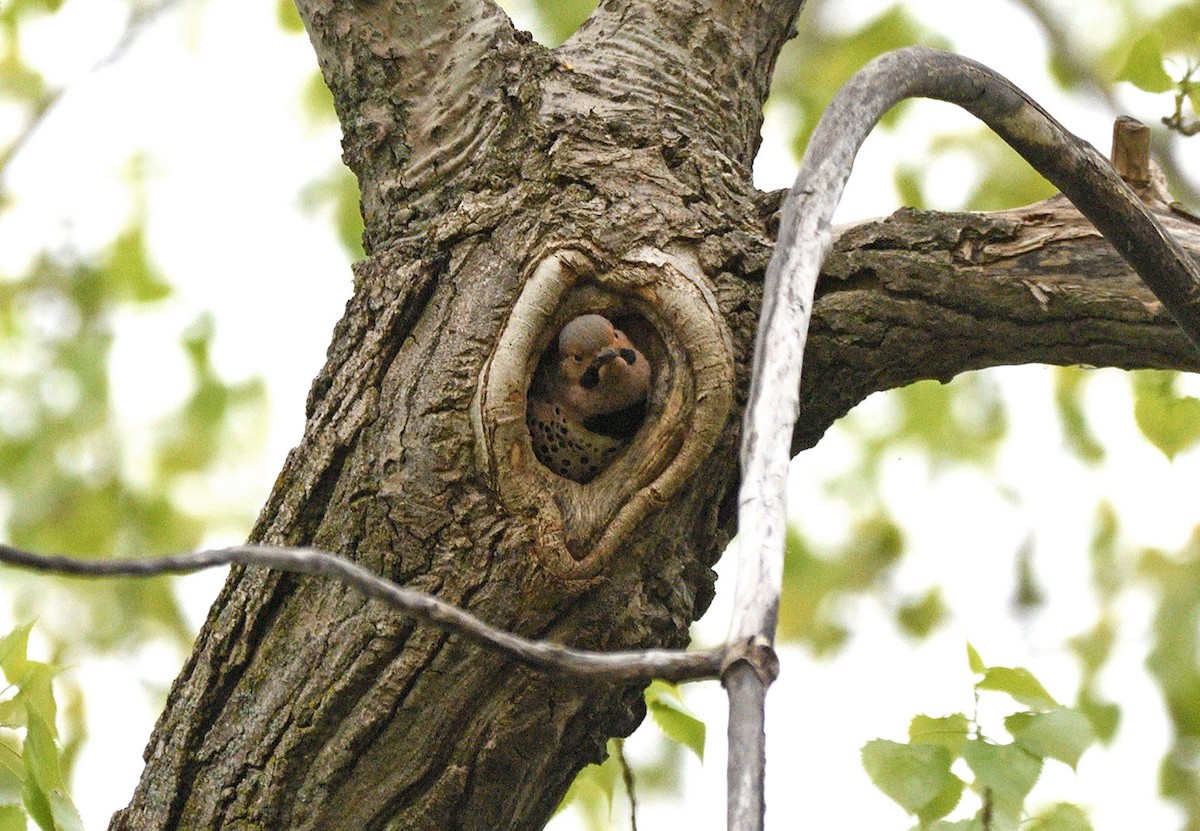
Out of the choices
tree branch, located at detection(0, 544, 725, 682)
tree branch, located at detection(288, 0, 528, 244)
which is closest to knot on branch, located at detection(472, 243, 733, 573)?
tree branch, located at detection(288, 0, 528, 244)

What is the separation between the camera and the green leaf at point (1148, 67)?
2.14m

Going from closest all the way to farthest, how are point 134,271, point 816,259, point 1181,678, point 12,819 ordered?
point 816,259 → point 12,819 → point 1181,678 → point 134,271

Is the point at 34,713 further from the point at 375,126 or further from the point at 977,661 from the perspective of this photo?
the point at 977,661

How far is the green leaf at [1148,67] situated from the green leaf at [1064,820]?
1209 millimetres

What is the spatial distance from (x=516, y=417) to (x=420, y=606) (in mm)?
825

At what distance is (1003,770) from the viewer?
169 cm

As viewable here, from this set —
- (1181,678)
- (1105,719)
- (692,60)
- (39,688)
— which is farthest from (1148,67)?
(1181,678)

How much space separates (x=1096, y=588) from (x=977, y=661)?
13.8 feet

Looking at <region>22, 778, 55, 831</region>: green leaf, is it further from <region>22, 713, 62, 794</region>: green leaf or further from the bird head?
the bird head

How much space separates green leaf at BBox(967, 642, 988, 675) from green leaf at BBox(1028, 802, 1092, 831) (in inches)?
8.0

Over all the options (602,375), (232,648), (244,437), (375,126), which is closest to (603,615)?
(602,375)

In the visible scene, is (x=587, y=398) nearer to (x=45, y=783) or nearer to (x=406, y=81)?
(x=406, y=81)

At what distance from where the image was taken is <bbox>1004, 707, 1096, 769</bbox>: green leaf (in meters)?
1.71

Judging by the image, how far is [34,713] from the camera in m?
1.61
